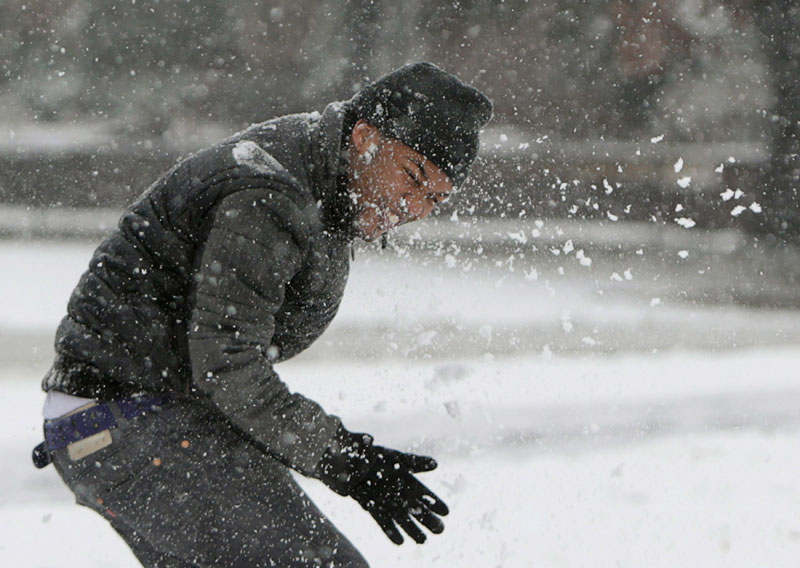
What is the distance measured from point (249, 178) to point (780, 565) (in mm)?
2293

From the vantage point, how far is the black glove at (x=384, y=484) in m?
1.80

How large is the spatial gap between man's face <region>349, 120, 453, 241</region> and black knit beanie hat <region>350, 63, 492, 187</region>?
20 millimetres

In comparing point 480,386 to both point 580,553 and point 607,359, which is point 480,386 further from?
point 580,553

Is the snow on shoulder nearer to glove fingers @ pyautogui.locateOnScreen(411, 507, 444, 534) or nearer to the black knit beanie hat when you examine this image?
the black knit beanie hat

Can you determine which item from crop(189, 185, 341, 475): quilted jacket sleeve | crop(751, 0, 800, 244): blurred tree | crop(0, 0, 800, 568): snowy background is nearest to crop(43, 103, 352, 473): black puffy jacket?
crop(189, 185, 341, 475): quilted jacket sleeve

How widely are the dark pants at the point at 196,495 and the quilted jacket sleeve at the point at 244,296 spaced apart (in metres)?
0.14

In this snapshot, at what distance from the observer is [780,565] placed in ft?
10.00

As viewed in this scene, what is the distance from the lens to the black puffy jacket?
1.59 metres

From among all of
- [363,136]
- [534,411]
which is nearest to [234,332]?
[363,136]

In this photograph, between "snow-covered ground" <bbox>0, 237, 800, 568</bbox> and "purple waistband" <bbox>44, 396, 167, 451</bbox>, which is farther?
"snow-covered ground" <bbox>0, 237, 800, 568</bbox>

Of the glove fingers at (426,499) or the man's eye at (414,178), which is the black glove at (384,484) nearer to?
the glove fingers at (426,499)

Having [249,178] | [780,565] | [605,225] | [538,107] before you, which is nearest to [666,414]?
[780,565]

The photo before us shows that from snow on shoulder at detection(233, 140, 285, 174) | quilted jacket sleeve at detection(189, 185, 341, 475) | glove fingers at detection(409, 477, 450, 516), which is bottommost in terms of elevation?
glove fingers at detection(409, 477, 450, 516)

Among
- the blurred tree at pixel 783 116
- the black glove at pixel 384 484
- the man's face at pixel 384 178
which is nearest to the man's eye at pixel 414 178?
the man's face at pixel 384 178
